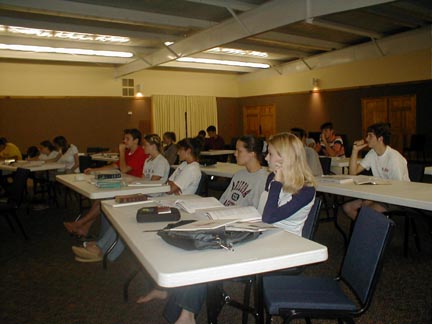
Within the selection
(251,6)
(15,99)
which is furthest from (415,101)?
(15,99)

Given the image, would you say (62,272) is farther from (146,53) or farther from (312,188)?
(146,53)

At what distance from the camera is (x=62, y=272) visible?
364cm

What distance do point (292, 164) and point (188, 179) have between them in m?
1.57

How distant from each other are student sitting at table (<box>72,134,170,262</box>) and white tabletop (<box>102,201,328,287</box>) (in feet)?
5.55

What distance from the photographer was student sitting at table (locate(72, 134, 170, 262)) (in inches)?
140

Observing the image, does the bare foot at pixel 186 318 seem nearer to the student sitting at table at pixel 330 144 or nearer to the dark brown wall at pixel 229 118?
the student sitting at table at pixel 330 144

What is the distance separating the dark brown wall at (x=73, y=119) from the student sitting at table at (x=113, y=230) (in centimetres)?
765

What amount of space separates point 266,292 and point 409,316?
130cm

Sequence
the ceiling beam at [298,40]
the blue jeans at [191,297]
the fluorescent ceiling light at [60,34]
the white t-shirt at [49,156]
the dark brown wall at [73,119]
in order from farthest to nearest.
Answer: the dark brown wall at [73,119] < the ceiling beam at [298,40] < the fluorescent ceiling light at [60,34] < the white t-shirt at [49,156] < the blue jeans at [191,297]

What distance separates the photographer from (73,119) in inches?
456

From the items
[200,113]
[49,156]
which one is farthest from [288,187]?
[200,113]

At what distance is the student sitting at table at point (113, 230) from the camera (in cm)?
355

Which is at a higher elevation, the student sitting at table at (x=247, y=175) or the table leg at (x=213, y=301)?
the student sitting at table at (x=247, y=175)

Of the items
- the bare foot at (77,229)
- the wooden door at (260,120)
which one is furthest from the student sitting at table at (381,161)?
the wooden door at (260,120)
